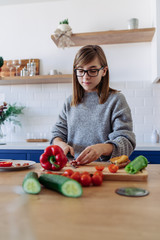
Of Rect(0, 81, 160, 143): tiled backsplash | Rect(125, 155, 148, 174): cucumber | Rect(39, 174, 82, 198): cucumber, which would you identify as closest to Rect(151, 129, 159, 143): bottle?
Rect(0, 81, 160, 143): tiled backsplash

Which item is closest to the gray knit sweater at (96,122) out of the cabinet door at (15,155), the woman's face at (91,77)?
the woman's face at (91,77)

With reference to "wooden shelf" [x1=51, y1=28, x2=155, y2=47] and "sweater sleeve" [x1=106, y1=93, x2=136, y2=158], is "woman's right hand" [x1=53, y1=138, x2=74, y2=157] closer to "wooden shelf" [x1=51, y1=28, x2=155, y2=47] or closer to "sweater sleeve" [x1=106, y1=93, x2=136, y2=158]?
"sweater sleeve" [x1=106, y1=93, x2=136, y2=158]

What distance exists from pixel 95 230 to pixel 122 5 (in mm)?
3407

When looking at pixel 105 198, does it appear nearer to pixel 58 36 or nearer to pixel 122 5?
pixel 58 36

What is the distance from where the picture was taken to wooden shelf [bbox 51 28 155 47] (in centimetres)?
309

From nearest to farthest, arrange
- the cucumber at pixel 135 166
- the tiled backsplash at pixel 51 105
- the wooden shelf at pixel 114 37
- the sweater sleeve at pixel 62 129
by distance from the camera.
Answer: the cucumber at pixel 135 166
the sweater sleeve at pixel 62 129
the wooden shelf at pixel 114 37
the tiled backsplash at pixel 51 105

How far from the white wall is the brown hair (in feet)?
5.53

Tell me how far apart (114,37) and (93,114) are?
1.78m

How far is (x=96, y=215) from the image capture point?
0.72 m

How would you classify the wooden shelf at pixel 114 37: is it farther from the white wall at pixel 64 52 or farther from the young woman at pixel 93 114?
the young woman at pixel 93 114

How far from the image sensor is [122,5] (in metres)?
3.47

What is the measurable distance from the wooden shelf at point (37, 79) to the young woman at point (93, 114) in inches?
55.7

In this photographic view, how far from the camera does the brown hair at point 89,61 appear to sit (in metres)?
1.64

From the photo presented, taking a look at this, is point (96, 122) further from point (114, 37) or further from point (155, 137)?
point (114, 37)
